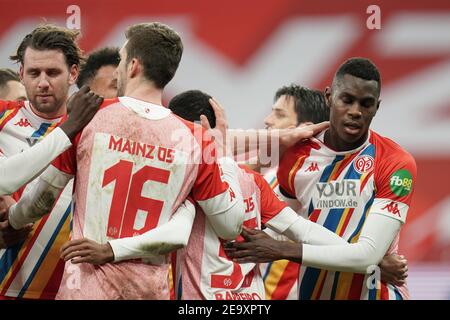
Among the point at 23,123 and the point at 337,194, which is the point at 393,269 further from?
the point at 23,123

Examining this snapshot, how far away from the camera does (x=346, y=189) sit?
183 inches

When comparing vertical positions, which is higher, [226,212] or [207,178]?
[207,178]

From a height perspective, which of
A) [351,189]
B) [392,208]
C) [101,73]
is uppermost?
[101,73]

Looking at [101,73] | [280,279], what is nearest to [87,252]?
[101,73]

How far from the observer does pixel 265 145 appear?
15.3 feet

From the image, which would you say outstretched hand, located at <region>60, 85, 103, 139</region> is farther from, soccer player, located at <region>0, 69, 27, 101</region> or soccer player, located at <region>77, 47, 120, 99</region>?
soccer player, located at <region>0, 69, 27, 101</region>

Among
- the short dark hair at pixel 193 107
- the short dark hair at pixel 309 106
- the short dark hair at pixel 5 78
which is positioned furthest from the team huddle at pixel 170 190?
the short dark hair at pixel 5 78

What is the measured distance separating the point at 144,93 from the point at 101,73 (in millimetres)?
1652

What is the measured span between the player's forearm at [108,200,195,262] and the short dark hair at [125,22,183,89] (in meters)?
0.64

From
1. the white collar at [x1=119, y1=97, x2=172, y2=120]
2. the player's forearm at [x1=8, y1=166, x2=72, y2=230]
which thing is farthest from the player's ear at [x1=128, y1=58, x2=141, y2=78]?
the player's forearm at [x1=8, y1=166, x2=72, y2=230]

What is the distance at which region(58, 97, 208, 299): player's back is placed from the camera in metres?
3.61

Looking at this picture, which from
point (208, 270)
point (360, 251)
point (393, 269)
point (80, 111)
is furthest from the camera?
point (393, 269)

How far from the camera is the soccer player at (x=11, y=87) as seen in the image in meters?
6.18

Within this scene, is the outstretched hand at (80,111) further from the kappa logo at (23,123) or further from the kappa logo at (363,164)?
the kappa logo at (363,164)
